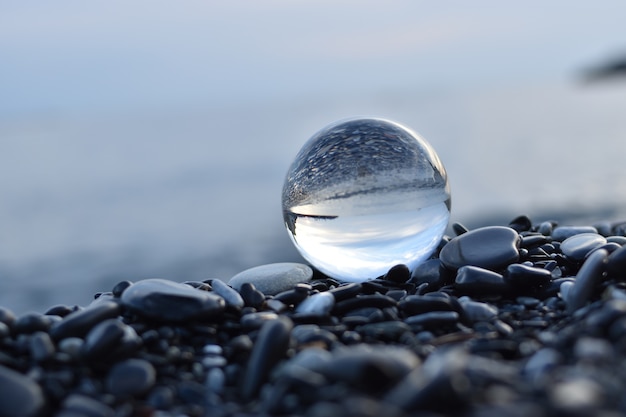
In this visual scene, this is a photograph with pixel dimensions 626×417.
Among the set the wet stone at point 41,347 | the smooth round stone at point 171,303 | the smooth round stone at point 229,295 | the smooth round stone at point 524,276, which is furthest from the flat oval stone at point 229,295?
the smooth round stone at point 524,276

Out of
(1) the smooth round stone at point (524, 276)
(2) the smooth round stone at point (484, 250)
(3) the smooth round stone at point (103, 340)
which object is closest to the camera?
(3) the smooth round stone at point (103, 340)

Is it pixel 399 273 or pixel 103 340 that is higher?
pixel 103 340

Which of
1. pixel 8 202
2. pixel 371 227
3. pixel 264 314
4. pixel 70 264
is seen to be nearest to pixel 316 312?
pixel 264 314

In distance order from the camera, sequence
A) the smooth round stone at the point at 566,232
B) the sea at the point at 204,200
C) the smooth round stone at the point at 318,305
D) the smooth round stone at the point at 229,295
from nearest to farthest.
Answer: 1. the smooth round stone at the point at 318,305
2. the smooth round stone at the point at 229,295
3. the smooth round stone at the point at 566,232
4. the sea at the point at 204,200

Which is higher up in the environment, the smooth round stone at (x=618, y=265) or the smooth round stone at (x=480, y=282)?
the smooth round stone at (x=618, y=265)

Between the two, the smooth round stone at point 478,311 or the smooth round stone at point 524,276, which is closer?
the smooth round stone at point 478,311

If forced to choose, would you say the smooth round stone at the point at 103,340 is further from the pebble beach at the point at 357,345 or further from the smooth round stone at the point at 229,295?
Result: the smooth round stone at the point at 229,295

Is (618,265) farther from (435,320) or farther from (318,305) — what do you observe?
(318,305)

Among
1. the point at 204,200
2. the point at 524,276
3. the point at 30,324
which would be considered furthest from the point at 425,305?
the point at 204,200
